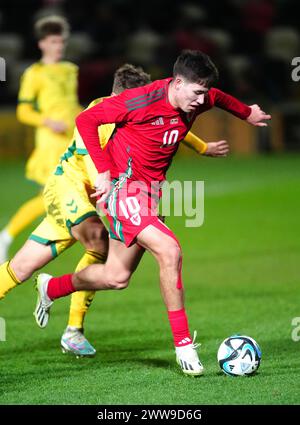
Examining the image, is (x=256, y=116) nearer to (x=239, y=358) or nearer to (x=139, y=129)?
(x=139, y=129)

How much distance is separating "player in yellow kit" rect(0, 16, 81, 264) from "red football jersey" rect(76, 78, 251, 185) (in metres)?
4.04

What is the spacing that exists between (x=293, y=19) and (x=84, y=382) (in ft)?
66.2

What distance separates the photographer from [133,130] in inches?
257

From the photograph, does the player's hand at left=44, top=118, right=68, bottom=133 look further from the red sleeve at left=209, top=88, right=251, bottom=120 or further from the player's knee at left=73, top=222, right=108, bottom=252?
the red sleeve at left=209, top=88, right=251, bottom=120

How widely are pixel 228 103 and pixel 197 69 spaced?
0.66 meters

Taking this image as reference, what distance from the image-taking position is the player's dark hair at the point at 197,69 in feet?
20.5

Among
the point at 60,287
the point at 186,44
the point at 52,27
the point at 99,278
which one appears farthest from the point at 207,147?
the point at 186,44

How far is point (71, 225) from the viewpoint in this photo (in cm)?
697

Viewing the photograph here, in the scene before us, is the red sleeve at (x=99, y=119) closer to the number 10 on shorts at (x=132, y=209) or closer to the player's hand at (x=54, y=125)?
the number 10 on shorts at (x=132, y=209)

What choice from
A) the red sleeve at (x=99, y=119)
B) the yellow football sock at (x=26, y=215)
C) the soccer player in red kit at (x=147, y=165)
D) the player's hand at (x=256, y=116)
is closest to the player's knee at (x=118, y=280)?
the soccer player in red kit at (x=147, y=165)

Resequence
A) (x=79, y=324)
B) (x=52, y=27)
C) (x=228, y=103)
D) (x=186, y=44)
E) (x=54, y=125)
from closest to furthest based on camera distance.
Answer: (x=228, y=103) < (x=79, y=324) < (x=52, y=27) < (x=54, y=125) < (x=186, y=44)

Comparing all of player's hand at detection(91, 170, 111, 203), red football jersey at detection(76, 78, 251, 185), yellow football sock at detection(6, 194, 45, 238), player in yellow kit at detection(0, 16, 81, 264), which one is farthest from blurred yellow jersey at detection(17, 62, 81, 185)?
player's hand at detection(91, 170, 111, 203)

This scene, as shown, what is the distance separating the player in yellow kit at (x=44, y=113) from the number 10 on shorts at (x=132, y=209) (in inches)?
167
